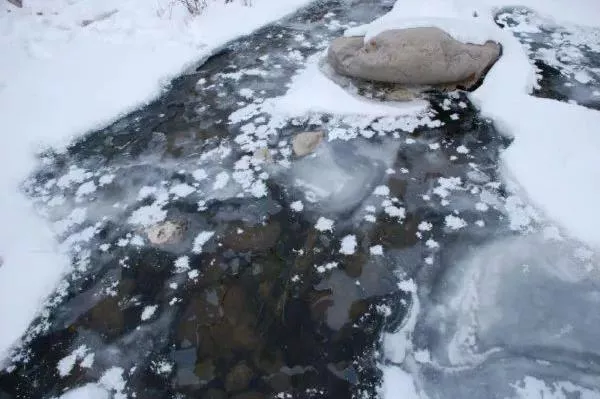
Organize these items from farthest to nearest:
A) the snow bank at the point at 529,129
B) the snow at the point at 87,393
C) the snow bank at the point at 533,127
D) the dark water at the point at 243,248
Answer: the snow bank at the point at 533,127 → the snow bank at the point at 529,129 → the dark water at the point at 243,248 → the snow at the point at 87,393

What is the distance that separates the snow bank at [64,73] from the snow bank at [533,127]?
2.56m

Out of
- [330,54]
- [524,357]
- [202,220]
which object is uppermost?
[330,54]

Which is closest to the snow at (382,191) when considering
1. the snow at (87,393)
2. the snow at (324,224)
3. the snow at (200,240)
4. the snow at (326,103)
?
the snow at (324,224)

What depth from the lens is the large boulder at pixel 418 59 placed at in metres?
5.00

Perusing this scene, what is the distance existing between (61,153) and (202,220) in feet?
7.02

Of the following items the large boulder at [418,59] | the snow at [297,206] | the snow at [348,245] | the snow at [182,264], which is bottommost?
the snow at [348,245]

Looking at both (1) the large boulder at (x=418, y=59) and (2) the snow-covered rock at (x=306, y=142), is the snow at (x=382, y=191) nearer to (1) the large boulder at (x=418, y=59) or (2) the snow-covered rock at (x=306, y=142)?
(2) the snow-covered rock at (x=306, y=142)

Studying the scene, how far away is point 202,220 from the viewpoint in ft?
13.1

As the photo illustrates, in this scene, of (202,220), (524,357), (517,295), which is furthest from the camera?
(202,220)

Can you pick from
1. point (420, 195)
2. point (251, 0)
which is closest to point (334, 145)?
point (420, 195)

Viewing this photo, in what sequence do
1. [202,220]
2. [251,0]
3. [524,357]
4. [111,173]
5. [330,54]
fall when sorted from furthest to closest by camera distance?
[251,0]
[330,54]
[111,173]
[202,220]
[524,357]

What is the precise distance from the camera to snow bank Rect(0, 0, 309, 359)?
145 inches

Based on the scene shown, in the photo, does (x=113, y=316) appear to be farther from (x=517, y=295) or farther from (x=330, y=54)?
(x=330, y=54)

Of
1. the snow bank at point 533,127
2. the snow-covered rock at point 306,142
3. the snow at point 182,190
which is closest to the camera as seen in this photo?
the snow bank at point 533,127
